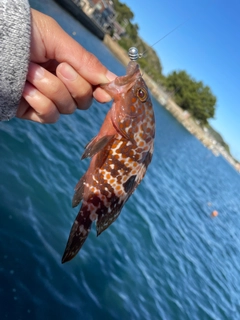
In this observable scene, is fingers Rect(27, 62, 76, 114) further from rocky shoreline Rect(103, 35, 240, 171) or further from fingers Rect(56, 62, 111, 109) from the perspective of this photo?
rocky shoreline Rect(103, 35, 240, 171)

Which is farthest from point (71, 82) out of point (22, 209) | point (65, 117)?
point (65, 117)

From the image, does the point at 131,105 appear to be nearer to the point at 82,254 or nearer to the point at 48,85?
the point at 48,85

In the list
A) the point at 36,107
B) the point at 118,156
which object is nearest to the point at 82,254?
the point at 118,156

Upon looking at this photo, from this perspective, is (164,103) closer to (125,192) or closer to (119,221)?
(119,221)

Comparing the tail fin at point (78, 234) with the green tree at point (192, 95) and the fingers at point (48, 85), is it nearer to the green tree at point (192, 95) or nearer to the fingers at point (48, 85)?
the fingers at point (48, 85)

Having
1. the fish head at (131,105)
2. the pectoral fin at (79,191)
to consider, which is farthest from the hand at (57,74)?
the pectoral fin at (79,191)

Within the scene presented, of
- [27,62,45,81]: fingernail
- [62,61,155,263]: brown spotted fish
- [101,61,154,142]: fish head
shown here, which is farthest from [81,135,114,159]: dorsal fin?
[27,62,45,81]: fingernail
